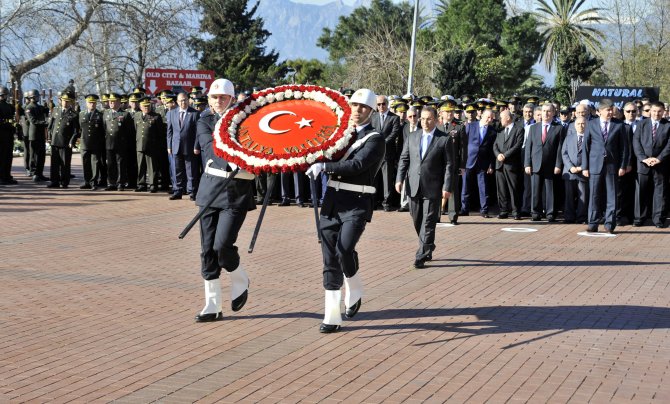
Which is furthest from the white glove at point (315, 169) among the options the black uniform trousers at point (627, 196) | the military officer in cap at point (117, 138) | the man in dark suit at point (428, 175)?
the military officer in cap at point (117, 138)

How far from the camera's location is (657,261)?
39.0 feet

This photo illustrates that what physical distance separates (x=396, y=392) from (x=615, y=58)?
44.6m

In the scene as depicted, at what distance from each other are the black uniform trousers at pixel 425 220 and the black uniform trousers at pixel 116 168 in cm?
1008

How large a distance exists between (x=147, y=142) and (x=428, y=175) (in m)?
9.47

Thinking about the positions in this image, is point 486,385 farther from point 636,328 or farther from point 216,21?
point 216,21

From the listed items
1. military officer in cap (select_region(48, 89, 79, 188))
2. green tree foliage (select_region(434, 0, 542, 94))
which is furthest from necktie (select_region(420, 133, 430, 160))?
green tree foliage (select_region(434, 0, 542, 94))

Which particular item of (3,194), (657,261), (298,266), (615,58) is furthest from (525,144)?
(615,58)

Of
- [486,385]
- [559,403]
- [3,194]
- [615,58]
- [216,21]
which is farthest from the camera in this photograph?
[216,21]

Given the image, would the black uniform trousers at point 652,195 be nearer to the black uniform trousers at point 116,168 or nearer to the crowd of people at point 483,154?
the crowd of people at point 483,154

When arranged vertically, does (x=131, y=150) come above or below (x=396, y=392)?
above

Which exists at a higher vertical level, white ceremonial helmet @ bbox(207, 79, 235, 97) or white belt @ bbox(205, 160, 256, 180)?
white ceremonial helmet @ bbox(207, 79, 235, 97)

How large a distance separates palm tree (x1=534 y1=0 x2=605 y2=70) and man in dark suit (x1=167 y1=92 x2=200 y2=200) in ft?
196

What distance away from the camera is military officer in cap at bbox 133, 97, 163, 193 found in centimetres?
1930

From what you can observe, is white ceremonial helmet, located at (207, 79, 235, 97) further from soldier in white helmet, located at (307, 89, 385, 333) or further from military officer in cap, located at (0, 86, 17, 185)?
military officer in cap, located at (0, 86, 17, 185)
